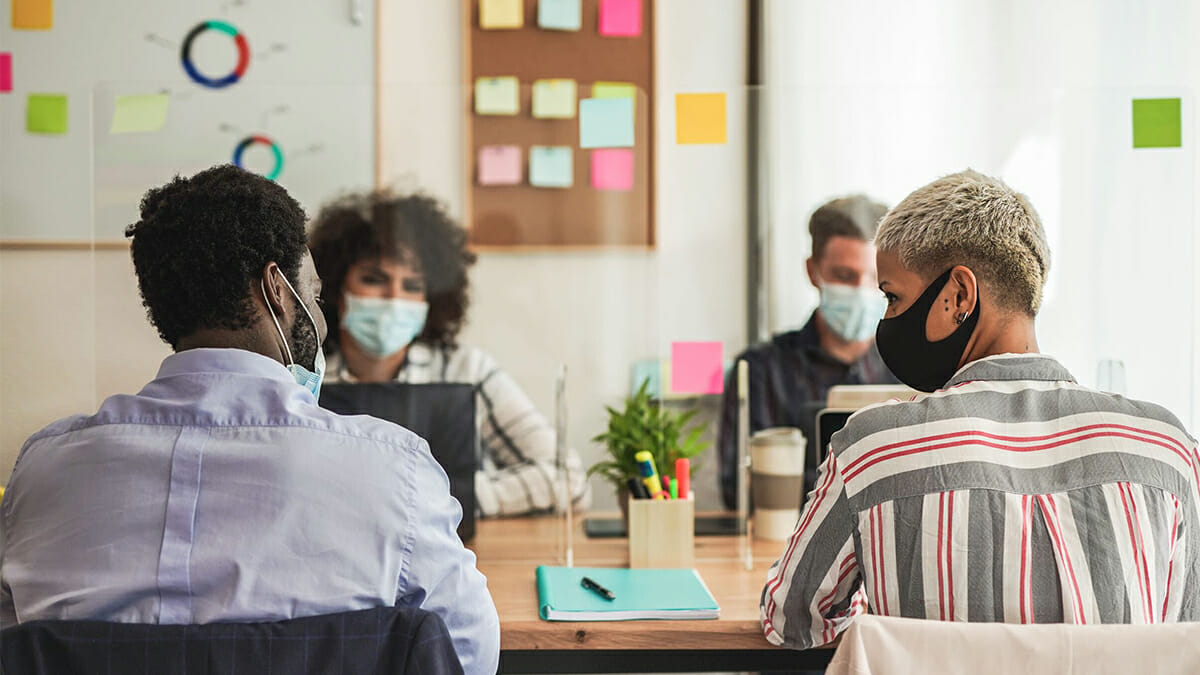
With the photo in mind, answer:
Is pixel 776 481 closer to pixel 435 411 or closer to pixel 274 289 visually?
pixel 435 411

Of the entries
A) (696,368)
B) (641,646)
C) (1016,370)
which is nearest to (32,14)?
(696,368)

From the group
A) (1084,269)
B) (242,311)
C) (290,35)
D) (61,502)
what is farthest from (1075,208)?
(290,35)

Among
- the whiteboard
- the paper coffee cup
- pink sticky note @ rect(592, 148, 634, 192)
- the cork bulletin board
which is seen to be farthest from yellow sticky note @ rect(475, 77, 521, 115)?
the paper coffee cup

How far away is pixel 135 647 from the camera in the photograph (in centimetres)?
86

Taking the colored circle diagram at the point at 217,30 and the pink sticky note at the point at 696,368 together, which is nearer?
the pink sticky note at the point at 696,368

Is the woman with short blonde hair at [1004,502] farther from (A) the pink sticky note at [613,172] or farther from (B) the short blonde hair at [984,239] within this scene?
(A) the pink sticky note at [613,172]

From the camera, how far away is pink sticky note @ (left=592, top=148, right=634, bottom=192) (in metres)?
2.15

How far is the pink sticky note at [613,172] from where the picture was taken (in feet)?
7.06

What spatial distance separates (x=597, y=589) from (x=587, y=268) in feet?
2.83

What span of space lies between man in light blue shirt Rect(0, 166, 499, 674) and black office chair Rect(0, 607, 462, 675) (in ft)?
0.25

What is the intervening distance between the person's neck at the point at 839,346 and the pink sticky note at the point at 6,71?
7.94 ft

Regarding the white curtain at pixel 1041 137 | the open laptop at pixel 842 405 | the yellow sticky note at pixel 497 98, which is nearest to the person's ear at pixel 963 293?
the open laptop at pixel 842 405

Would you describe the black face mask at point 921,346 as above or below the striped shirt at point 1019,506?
above

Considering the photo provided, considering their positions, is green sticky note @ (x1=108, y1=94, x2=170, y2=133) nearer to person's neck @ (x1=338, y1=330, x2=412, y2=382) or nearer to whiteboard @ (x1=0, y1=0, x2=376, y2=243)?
whiteboard @ (x1=0, y1=0, x2=376, y2=243)
